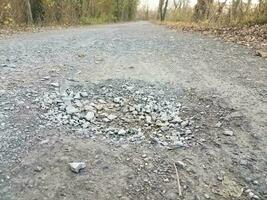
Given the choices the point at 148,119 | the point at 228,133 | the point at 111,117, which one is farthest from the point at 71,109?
the point at 228,133

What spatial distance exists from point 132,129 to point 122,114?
264 millimetres

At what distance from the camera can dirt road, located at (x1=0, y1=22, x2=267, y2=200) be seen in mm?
2320

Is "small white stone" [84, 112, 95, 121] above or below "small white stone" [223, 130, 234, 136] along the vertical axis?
above

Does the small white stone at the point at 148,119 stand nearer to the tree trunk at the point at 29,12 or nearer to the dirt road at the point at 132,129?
the dirt road at the point at 132,129

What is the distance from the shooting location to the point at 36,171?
238 centimetres

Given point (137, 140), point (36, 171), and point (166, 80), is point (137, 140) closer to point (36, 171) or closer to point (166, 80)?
point (36, 171)

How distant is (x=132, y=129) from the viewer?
2918 millimetres

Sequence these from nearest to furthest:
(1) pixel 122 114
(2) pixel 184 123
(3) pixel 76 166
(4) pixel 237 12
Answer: (3) pixel 76 166, (2) pixel 184 123, (1) pixel 122 114, (4) pixel 237 12

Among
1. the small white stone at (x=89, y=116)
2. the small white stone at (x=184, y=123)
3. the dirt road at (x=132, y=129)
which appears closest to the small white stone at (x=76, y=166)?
the dirt road at (x=132, y=129)

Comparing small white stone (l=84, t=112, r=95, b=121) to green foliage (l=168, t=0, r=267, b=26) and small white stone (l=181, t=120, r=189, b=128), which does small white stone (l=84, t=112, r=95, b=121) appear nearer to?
small white stone (l=181, t=120, r=189, b=128)

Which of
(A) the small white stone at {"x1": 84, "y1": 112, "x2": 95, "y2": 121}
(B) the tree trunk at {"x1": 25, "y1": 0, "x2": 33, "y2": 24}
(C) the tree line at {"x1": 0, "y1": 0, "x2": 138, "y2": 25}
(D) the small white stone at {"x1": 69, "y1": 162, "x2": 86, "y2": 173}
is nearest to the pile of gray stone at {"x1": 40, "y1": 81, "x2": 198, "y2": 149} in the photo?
(A) the small white stone at {"x1": 84, "y1": 112, "x2": 95, "y2": 121}

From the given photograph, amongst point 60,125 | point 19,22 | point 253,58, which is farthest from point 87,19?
point 60,125

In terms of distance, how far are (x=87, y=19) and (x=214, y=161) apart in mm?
16345

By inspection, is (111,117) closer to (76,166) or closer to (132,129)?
(132,129)
